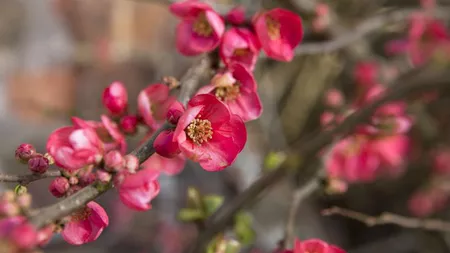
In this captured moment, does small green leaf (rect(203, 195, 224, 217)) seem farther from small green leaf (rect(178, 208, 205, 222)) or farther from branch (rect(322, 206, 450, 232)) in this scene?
branch (rect(322, 206, 450, 232))

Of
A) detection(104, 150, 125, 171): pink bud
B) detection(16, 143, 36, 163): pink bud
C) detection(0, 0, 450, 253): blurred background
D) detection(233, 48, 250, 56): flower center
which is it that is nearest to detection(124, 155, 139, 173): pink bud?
detection(104, 150, 125, 171): pink bud

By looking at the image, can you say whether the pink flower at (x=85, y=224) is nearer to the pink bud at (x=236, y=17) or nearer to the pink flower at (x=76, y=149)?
the pink flower at (x=76, y=149)

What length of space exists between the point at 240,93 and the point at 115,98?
17 cm

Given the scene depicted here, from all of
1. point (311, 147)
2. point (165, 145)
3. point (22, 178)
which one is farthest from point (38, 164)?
point (311, 147)

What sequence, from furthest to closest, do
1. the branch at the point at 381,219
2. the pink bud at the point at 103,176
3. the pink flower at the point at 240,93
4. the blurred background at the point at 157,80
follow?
the blurred background at the point at 157,80 < the branch at the point at 381,219 < the pink flower at the point at 240,93 < the pink bud at the point at 103,176

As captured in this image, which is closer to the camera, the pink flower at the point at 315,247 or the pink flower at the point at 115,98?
the pink flower at the point at 315,247

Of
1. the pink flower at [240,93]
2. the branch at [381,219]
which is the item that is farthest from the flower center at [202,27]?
the branch at [381,219]

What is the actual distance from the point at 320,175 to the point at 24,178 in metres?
0.66

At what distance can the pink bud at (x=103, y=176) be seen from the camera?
0.48m

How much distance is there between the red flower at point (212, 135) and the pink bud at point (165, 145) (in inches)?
0.4

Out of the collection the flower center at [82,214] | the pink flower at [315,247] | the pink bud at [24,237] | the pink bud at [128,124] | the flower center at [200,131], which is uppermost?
the pink bud at [24,237]

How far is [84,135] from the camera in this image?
1.88 feet

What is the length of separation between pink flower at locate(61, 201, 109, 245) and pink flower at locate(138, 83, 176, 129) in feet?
0.57

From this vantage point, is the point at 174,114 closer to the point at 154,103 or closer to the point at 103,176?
the point at 103,176
